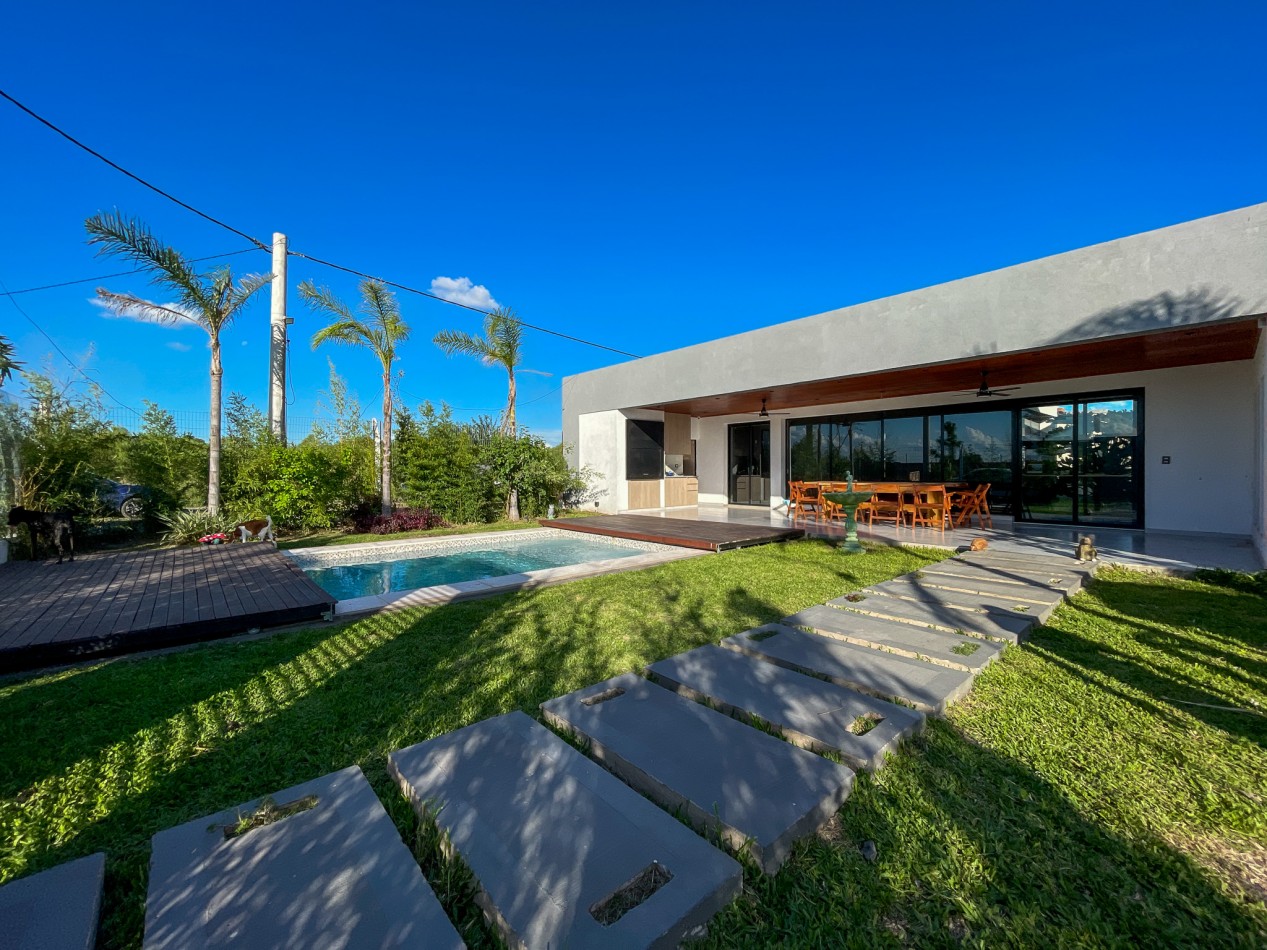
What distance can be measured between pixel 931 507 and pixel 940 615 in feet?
19.3

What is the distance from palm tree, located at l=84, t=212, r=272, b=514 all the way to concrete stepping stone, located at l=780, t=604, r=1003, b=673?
9.63m

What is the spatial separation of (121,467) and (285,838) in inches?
417

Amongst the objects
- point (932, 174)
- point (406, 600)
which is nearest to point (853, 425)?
point (932, 174)

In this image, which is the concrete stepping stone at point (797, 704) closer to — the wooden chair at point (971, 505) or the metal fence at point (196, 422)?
the wooden chair at point (971, 505)

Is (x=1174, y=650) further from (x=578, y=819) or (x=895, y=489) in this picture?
(x=895, y=489)

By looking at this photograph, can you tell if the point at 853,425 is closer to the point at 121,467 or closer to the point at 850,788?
the point at 850,788

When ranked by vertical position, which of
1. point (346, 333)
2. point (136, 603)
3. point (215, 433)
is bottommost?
point (136, 603)

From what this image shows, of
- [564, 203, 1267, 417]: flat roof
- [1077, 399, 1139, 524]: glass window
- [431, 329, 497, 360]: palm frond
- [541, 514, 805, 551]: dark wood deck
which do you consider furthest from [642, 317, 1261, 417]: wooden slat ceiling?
[431, 329, 497, 360]: palm frond

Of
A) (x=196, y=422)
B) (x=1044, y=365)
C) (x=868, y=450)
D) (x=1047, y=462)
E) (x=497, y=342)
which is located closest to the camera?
(x=1044, y=365)

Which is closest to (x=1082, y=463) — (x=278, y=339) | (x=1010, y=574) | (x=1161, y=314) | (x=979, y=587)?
(x=1161, y=314)

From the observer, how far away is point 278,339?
436 inches

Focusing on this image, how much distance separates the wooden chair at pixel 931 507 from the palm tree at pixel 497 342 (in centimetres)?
830

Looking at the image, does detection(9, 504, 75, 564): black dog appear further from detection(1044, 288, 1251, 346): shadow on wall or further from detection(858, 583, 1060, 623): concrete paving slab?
detection(1044, 288, 1251, 346): shadow on wall

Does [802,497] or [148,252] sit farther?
[802,497]
